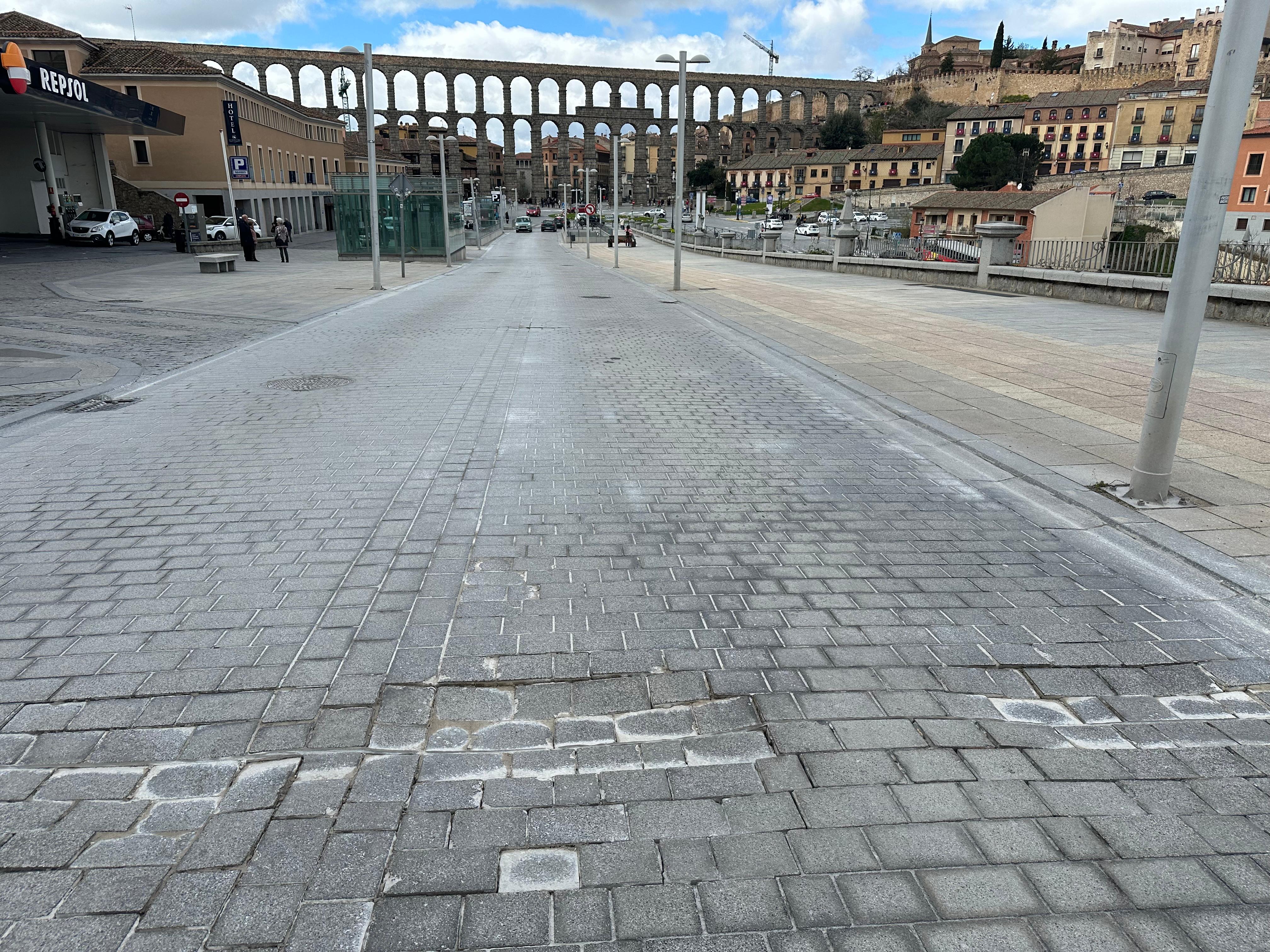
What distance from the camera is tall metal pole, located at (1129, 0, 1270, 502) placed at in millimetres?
5344

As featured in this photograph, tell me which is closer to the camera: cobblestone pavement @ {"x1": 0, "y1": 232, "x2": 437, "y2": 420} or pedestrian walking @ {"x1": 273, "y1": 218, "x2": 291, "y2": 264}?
cobblestone pavement @ {"x1": 0, "y1": 232, "x2": 437, "y2": 420}

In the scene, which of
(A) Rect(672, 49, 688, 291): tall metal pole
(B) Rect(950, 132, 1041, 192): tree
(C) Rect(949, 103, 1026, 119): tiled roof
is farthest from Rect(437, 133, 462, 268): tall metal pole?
(C) Rect(949, 103, 1026, 119): tiled roof

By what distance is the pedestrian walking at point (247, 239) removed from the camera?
36000 mm

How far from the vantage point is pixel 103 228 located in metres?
40.2

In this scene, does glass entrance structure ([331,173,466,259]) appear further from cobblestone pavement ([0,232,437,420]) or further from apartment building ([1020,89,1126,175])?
apartment building ([1020,89,1126,175])

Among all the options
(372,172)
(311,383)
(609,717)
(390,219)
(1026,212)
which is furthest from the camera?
(1026,212)

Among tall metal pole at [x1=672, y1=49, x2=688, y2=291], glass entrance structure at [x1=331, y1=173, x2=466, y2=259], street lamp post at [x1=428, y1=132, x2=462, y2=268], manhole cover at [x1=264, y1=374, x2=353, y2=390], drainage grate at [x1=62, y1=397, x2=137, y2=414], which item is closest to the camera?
drainage grate at [x1=62, y1=397, x2=137, y2=414]

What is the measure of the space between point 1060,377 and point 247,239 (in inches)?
1340

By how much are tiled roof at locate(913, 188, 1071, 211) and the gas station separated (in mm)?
52701

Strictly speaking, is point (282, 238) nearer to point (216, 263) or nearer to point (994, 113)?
point (216, 263)

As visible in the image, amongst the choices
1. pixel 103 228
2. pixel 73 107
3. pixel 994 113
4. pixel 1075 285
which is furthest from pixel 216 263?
pixel 994 113

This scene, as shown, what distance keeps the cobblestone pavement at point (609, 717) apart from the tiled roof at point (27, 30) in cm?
5795

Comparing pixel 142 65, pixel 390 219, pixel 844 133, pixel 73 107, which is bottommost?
pixel 390 219

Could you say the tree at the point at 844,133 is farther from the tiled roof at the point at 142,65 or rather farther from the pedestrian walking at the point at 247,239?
the pedestrian walking at the point at 247,239
